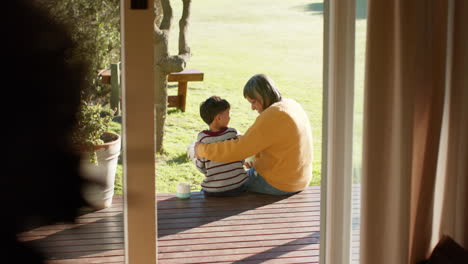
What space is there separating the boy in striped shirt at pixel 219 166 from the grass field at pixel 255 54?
2032 millimetres

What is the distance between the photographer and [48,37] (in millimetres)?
244

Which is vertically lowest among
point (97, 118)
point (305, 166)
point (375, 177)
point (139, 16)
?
point (305, 166)

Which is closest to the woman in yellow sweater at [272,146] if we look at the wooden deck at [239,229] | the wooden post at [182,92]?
the wooden deck at [239,229]

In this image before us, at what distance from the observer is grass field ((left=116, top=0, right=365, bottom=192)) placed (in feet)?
20.0

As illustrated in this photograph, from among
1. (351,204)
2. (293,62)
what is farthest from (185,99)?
(351,204)

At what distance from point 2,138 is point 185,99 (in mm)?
5737

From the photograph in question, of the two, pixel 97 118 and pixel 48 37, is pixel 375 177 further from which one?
pixel 48 37

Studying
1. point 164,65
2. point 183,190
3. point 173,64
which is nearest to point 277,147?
point 183,190

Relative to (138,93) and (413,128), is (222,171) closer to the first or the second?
(138,93)

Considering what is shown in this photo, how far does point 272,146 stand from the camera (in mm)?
3887

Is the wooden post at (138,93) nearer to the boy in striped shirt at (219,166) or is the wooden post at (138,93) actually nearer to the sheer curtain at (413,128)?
the sheer curtain at (413,128)

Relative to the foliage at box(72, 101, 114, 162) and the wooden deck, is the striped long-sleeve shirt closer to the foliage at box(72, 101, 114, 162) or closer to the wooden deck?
the wooden deck

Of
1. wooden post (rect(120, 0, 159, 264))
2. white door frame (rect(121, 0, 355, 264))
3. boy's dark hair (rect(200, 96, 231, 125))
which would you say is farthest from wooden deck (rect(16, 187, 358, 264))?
boy's dark hair (rect(200, 96, 231, 125))

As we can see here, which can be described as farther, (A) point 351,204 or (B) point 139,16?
(A) point 351,204
